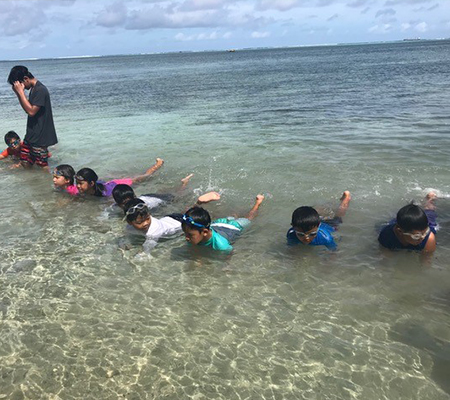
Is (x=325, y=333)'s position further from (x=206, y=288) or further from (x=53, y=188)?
(x=53, y=188)

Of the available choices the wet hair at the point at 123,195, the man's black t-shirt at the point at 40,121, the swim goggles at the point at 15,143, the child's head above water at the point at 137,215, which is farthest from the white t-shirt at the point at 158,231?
the swim goggles at the point at 15,143

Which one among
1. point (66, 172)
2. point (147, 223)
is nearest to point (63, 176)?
point (66, 172)

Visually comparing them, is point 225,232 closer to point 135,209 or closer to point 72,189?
point 135,209

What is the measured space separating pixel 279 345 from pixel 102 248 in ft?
11.2

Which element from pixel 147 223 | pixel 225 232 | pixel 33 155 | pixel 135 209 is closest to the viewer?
pixel 135 209

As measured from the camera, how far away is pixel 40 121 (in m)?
9.15

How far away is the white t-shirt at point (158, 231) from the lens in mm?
5961

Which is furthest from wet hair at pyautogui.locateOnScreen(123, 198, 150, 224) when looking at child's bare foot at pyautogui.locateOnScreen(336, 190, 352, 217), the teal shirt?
child's bare foot at pyautogui.locateOnScreen(336, 190, 352, 217)

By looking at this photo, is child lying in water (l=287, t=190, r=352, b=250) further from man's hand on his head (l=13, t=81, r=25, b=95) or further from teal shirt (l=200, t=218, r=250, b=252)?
man's hand on his head (l=13, t=81, r=25, b=95)

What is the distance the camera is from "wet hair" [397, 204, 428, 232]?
482cm

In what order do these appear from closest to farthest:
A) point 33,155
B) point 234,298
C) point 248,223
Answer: point 234,298, point 248,223, point 33,155

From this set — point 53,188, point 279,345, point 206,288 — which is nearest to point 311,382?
point 279,345

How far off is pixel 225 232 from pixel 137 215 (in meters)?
1.44

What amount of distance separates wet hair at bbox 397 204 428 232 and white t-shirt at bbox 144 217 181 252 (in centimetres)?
344
